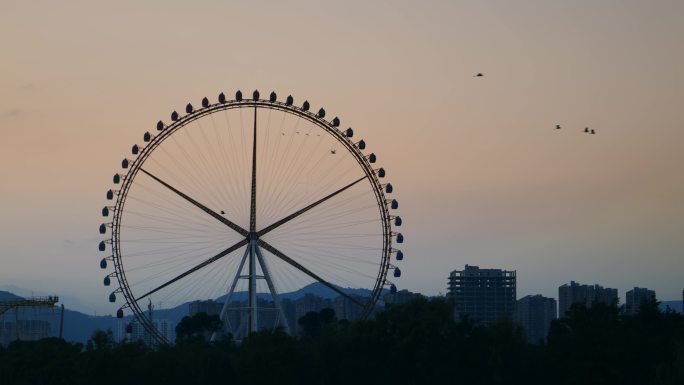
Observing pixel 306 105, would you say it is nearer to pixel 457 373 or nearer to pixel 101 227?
pixel 101 227

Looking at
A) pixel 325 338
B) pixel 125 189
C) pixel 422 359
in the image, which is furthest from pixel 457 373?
pixel 125 189

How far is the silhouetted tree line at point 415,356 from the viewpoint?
319ft

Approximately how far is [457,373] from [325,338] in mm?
14314

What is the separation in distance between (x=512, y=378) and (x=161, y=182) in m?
33.5

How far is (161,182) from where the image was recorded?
118m

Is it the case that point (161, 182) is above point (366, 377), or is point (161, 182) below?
above

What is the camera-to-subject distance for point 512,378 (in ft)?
323

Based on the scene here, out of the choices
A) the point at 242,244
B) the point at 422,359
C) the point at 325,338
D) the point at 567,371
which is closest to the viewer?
the point at 567,371

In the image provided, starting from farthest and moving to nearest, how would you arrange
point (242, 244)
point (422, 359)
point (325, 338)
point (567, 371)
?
point (242, 244) → point (325, 338) → point (422, 359) → point (567, 371)

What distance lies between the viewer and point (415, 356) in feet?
344

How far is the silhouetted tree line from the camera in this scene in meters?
97.2

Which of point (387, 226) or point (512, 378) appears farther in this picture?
point (387, 226)

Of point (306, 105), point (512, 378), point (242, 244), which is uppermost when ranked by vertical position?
point (306, 105)

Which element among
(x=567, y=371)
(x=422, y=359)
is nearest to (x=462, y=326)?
(x=422, y=359)
